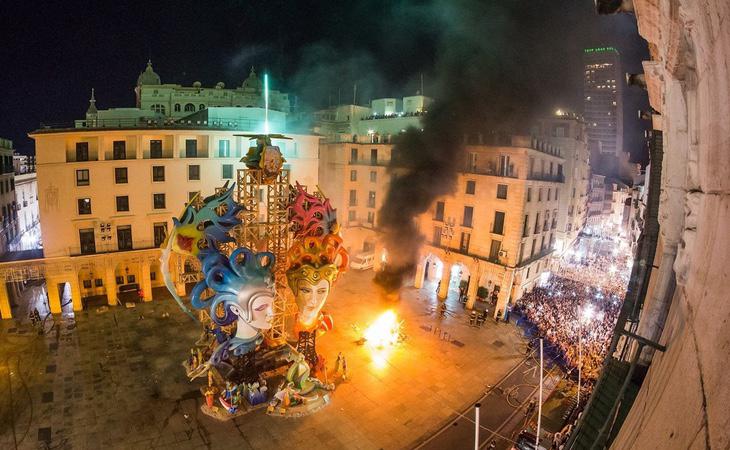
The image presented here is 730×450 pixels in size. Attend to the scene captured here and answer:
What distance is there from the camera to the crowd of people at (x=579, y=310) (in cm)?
2550

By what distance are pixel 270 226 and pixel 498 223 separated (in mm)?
20925

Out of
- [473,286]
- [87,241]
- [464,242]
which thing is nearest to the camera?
[87,241]

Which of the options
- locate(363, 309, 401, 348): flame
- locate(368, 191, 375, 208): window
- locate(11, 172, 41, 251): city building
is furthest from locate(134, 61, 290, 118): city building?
locate(363, 309, 401, 348): flame

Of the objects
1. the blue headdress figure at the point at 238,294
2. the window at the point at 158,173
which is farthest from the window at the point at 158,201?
the blue headdress figure at the point at 238,294

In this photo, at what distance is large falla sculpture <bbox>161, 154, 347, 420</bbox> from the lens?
66.4 ft

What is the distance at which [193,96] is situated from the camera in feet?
209

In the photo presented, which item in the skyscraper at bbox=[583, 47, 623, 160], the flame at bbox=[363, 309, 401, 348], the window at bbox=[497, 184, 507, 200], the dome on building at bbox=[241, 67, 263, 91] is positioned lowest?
the flame at bbox=[363, 309, 401, 348]

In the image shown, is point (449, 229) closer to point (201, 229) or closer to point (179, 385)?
point (201, 229)

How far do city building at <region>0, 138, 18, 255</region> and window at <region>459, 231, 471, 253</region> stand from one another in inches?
1725

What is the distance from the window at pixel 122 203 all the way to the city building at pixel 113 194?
72 millimetres

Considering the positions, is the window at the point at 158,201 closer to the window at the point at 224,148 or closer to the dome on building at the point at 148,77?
the window at the point at 224,148

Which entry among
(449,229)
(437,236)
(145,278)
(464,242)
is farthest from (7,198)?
(464,242)

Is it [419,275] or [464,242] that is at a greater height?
[464,242]

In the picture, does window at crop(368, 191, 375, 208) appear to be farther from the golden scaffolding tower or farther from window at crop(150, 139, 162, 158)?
the golden scaffolding tower
